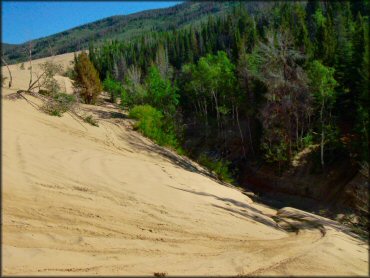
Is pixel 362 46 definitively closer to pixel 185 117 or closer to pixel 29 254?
A: pixel 185 117

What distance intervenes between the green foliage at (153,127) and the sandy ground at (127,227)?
1194cm

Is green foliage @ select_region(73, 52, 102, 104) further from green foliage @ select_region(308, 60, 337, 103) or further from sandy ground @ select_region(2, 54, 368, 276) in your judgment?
sandy ground @ select_region(2, 54, 368, 276)

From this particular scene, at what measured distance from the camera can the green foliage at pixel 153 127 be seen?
84.0 feet

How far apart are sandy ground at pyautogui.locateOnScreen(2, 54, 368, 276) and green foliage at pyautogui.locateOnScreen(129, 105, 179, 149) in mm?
11938

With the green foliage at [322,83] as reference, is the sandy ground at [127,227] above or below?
below

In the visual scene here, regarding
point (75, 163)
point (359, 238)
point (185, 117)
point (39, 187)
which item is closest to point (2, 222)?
point (39, 187)

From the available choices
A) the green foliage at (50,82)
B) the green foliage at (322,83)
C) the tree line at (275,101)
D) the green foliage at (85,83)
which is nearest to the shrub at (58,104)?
the green foliage at (50,82)

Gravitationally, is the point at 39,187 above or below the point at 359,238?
above

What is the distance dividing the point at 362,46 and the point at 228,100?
1344 cm

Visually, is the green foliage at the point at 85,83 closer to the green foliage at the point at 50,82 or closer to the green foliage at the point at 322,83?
the green foliage at the point at 50,82

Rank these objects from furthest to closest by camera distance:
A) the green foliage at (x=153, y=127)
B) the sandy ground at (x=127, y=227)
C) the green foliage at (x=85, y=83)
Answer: the green foliage at (x=85, y=83) → the green foliage at (x=153, y=127) → the sandy ground at (x=127, y=227)

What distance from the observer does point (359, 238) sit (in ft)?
37.2

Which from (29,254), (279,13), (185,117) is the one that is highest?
(279,13)

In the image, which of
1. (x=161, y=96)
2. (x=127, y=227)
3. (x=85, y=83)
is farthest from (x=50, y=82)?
(x=161, y=96)
